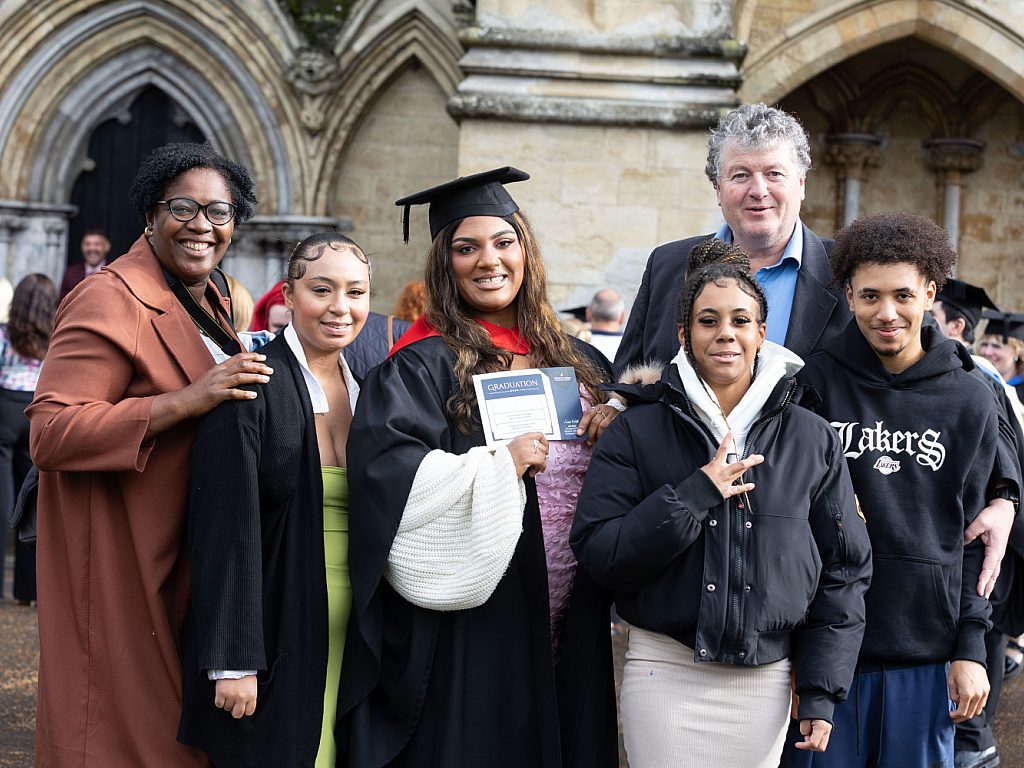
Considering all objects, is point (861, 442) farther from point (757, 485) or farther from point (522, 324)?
point (522, 324)

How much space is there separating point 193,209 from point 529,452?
1.02 meters

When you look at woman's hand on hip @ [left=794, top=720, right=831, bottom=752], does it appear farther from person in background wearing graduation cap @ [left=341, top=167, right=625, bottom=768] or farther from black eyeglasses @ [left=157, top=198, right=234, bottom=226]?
black eyeglasses @ [left=157, top=198, right=234, bottom=226]

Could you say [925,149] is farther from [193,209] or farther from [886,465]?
[193,209]

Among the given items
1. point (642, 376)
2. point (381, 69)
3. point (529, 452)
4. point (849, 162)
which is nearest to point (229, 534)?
point (529, 452)

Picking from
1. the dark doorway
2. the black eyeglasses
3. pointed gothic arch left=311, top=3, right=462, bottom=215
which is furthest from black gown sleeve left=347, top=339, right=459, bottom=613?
the dark doorway

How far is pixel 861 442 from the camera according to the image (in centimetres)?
320

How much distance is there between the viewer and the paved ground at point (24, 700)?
5133 millimetres

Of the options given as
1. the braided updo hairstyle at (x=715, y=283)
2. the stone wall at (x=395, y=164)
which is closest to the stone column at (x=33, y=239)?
the stone wall at (x=395, y=164)

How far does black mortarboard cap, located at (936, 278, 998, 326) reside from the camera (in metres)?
5.13

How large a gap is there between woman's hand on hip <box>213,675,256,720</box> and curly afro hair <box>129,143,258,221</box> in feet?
3.85

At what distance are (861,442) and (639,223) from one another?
17.0 ft

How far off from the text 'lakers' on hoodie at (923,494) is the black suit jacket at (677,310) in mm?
340

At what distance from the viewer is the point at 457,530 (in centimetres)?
314

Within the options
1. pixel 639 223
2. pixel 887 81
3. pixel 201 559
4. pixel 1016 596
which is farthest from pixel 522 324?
pixel 887 81
